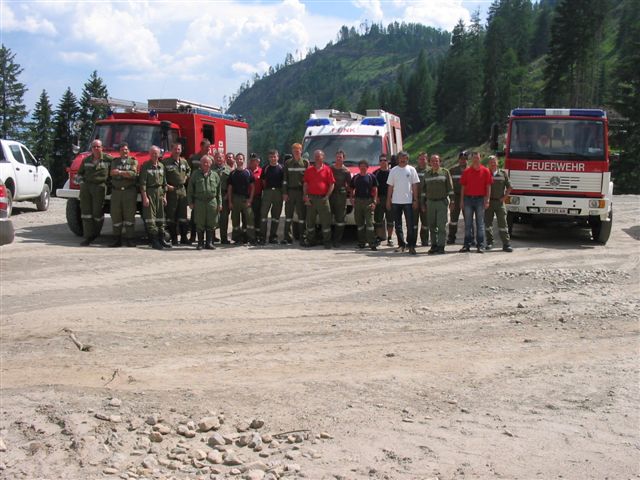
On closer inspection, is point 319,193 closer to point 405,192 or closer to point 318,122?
point 405,192

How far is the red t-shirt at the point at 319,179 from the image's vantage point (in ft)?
43.2

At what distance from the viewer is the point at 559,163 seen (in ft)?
46.9

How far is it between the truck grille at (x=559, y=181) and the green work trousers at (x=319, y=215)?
437 cm

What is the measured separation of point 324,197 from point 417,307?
490 centimetres

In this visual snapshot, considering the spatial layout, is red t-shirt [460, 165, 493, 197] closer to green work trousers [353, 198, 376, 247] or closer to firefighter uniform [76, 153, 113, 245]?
green work trousers [353, 198, 376, 247]

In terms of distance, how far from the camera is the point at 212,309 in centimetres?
858

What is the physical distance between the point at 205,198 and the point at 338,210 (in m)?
2.71

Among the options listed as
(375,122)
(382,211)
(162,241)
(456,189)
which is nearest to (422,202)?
(382,211)

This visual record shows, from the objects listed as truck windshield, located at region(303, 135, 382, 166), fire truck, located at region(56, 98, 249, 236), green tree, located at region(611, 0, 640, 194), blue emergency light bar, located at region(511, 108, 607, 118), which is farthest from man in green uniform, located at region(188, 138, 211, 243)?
green tree, located at region(611, 0, 640, 194)

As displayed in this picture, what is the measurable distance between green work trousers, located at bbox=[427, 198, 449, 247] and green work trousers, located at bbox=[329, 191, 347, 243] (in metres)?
1.76

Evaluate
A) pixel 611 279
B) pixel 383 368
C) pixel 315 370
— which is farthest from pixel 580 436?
pixel 611 279

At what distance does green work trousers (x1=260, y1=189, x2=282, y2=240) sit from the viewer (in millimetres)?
13734

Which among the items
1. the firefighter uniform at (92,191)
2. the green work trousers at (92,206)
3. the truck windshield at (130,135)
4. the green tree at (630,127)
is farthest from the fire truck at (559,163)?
the green tree at (630,127)

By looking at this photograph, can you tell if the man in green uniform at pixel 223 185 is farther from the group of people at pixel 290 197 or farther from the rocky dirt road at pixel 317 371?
the rocky dirt road at pixel 317 371
